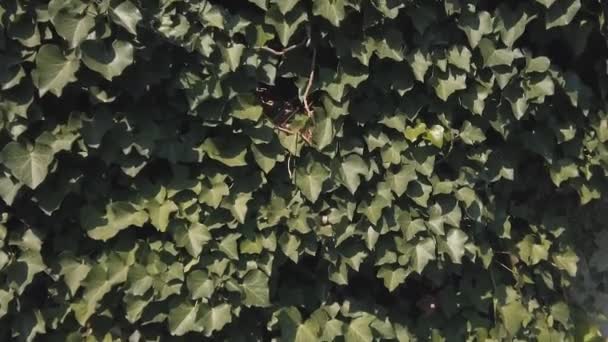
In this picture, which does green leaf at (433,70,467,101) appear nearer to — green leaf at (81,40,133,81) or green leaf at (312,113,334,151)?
green leaf at (312,113,334,151)

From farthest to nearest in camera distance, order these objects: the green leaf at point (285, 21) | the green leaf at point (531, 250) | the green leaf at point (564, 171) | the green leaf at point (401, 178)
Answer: the green leaf at point (531, 250) < the green leaf at point (564, 171) < the green leaf at point (401, 178) < the green leaf at point (285, 21)

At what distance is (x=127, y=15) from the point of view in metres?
2.26

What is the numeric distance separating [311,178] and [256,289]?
0.43m

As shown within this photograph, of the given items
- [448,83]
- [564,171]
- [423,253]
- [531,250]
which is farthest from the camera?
[531,250]

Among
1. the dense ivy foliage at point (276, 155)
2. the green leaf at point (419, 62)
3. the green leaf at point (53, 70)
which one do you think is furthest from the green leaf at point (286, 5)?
the green leaf at point (53, 70)

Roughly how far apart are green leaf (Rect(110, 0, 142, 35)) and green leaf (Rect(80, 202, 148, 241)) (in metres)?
0.62

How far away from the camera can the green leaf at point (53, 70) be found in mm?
2268

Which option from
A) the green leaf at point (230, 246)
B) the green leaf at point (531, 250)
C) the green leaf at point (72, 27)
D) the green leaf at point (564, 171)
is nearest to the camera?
the green leaf at point (72, 27)

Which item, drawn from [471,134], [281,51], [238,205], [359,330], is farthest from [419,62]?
[359,330]

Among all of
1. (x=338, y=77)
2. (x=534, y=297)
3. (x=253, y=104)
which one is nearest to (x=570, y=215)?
(x=534, y=297)

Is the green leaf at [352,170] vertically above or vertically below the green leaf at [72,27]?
below

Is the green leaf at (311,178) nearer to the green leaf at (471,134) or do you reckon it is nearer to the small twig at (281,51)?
the small twig at (281,51)

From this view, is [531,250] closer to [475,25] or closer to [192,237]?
[475,25]

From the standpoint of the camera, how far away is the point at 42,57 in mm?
2266
